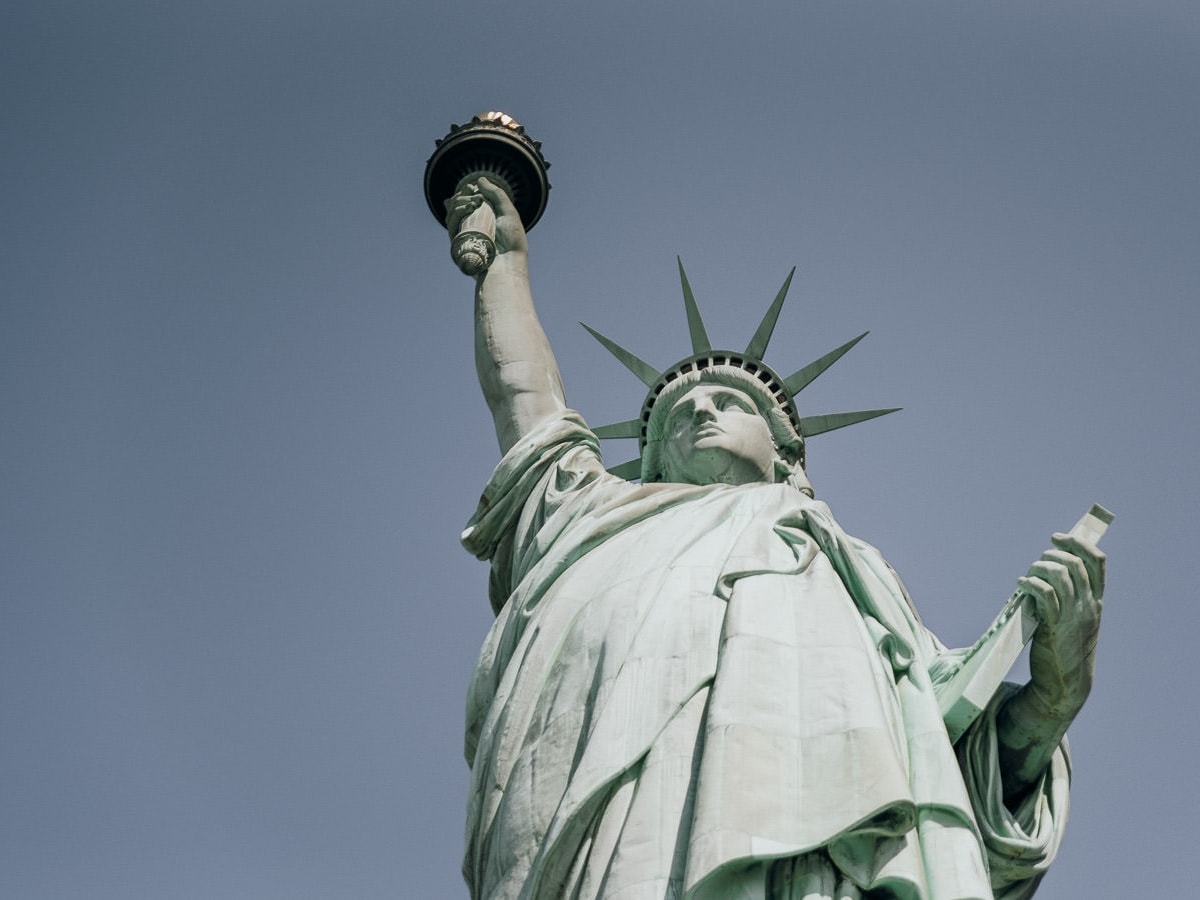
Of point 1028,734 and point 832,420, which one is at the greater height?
point 832,420

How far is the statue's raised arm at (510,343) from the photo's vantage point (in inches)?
399

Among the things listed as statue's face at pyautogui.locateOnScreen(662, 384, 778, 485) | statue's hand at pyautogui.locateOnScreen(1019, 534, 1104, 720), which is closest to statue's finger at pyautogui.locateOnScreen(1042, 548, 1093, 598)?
statue's hand at pyautogui.locateOnScreen(1019, 534, 1104, 720)

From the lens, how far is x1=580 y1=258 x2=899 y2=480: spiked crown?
1038 centimetres

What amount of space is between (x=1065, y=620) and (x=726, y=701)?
4.72 ft

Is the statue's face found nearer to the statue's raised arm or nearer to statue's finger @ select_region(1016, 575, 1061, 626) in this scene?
the statue's raised arm

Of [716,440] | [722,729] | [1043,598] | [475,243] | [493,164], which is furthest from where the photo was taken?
[493,164]

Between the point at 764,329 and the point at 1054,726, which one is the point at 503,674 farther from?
the point at 764,329

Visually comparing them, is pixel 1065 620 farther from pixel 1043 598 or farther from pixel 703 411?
pixel 703 411

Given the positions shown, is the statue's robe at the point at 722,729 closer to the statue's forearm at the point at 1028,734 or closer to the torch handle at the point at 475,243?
the statue's forearm at the point at 1028,734

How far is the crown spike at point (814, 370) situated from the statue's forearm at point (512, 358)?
129 centimetres

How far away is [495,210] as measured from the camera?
11352 mm

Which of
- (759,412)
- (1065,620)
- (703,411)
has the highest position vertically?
(759,412)

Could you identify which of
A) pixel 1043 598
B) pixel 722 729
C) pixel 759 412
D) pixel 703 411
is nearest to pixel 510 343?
pixel 703 411

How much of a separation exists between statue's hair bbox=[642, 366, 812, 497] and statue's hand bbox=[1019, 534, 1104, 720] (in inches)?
94.7
